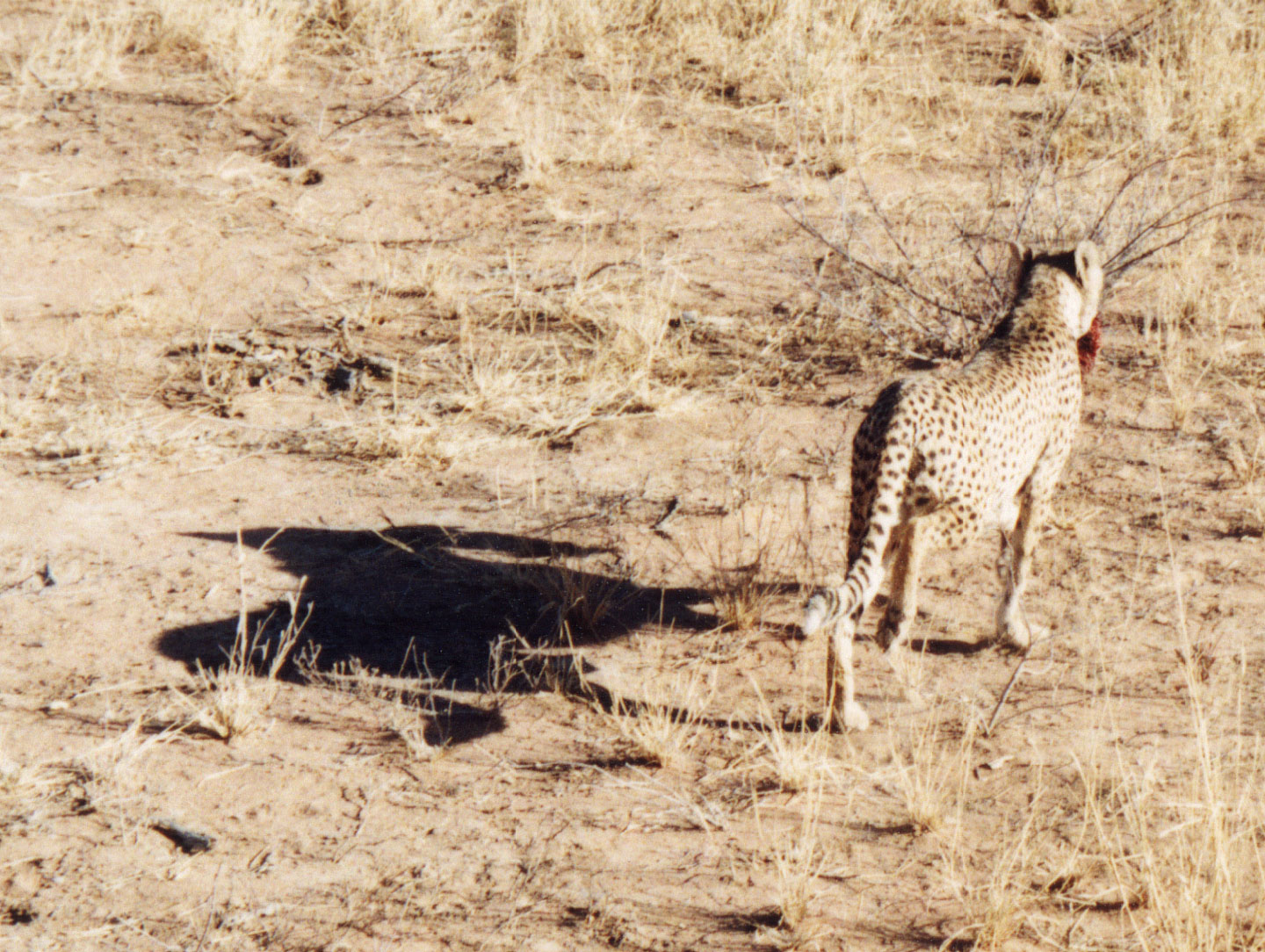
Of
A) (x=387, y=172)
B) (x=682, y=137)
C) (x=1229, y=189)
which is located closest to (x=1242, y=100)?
(x=1229, y=189)

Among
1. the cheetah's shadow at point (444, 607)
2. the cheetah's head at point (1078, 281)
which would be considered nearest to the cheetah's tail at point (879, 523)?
the cheetah's shadow at point (444, 607)

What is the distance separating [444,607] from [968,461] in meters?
1.96

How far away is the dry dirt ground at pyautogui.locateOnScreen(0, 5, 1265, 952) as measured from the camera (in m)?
3.14

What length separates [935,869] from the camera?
318 centimetres

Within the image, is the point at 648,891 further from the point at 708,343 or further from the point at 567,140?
the point at 567,140

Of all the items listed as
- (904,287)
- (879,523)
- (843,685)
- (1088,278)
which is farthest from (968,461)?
(904,287)

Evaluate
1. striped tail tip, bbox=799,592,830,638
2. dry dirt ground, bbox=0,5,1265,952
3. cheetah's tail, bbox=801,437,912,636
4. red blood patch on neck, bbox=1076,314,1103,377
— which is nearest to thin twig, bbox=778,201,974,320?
dry dirt ground, bbox=0,5,1265,952

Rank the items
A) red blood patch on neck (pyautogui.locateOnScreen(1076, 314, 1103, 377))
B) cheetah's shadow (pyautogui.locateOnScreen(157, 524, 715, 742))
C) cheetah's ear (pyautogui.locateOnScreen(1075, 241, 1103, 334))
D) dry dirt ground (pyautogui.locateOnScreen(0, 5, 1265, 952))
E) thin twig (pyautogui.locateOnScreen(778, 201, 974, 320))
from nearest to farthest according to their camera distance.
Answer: dry dirt ground (pyautogui.locateOnScreen(0, 5, 1265, 952)) < cheetah's shadow (pyautogui.locateOnScreen(157, 524, 715, 742)) < cheetah's ear (pyautogui.locateOnScreen(1075, 241, 1103, 334)) < red blood patch on neck (pyautogui.locateOnScreen(1076, 314, 1103, 377)) < thin twig (pyautogui.locateOnScreen(778, 201, 974, 320))

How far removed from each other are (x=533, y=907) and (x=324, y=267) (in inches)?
187

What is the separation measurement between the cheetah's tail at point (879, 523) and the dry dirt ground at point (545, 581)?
42cm

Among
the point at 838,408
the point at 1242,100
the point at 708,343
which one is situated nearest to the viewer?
the point at 838,408

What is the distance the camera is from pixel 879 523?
3.50 meters

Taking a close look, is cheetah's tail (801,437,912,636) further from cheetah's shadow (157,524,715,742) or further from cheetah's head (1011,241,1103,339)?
cheetah's head (1011,241,1103,339)

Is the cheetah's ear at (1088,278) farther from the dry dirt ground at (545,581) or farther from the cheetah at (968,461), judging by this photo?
the dry dirt ground at (545,581)
